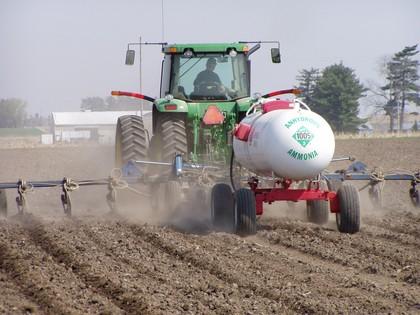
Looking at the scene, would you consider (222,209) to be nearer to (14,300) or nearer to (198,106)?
(198,106)

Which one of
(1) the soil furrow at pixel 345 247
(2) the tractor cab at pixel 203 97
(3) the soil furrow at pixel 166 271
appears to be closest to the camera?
(3) the soil furrow at pixel 166 271

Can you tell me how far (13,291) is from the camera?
5.74 metres

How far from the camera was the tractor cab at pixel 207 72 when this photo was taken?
37.1 ft

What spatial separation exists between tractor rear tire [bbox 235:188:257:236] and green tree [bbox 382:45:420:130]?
156ft

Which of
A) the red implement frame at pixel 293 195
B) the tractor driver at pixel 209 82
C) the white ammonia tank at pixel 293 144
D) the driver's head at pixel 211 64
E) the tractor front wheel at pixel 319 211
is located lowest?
the tractor front wheel at pixel 319 211

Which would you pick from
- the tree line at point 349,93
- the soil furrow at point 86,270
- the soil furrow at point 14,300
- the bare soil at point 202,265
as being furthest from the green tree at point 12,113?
the soil furrow at point 14,300

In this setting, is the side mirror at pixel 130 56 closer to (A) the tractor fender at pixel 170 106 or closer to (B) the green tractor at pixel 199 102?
(B) the green tractor at pixel 199 102

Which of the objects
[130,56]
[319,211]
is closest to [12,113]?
[130,56]

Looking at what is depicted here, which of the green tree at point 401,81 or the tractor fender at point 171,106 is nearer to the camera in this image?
the tractor fender at point 171,106

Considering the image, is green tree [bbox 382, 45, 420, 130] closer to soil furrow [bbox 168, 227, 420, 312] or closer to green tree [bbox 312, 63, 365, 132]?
green tree [bbox 312, 63, 365, 132]

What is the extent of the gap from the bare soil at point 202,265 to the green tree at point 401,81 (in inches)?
1774

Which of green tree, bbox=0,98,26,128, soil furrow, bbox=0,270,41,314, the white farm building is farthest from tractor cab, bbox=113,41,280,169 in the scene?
green tree, bbox=0,98,26,128

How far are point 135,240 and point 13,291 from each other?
2490mm

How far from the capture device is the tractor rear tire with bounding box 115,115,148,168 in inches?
438
